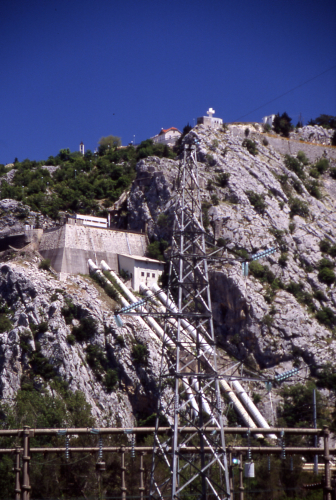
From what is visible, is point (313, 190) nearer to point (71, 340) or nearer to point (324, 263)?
point (324, 263)

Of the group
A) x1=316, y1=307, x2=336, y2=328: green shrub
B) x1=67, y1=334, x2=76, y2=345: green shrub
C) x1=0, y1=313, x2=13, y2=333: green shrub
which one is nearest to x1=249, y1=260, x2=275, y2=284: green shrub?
x1=316, y1=307, x2=336, y2=328: green shrub

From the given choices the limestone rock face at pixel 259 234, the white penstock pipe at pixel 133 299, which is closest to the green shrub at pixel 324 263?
A: the limestone rock face at pixel 259 234

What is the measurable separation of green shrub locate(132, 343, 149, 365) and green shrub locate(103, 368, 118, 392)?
2449 millimetres

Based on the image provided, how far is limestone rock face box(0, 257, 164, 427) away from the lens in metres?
65.2

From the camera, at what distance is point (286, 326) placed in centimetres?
7381

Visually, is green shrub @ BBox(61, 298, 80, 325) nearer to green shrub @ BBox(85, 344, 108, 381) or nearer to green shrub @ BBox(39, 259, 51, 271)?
green shrub @ BBox(85, 344, 108, 381)

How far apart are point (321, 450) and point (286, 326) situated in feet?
121

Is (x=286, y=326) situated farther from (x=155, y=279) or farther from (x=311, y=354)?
(x=155, y=279)

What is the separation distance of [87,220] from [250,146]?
26.3m

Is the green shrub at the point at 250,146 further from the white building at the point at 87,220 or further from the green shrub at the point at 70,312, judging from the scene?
the green shrub at the point at 70,312

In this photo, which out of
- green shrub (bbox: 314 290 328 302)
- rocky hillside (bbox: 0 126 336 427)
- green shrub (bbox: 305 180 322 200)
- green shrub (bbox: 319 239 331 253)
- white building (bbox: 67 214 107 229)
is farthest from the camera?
green shrub (bbox: 305 180 322 200)

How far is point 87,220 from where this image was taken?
86.3m

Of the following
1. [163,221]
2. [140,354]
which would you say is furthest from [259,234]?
[140,354]

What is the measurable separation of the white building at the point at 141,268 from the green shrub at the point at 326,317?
1744 centimetres
